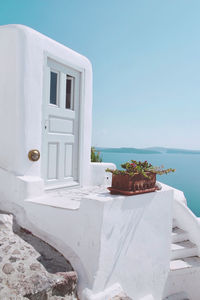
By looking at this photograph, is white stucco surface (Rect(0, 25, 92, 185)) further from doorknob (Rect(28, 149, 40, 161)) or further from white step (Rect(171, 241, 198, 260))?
white step (Rect(171, 241, 198, 260))

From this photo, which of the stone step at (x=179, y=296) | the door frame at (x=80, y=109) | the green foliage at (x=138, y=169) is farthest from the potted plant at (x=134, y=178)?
the stone step at (x=179, y=296)

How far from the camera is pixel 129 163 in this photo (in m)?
3.63

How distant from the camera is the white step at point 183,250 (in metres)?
4.80

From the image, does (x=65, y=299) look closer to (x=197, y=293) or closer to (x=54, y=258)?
(x=54, y=258)

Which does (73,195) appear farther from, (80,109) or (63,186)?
(80,109)

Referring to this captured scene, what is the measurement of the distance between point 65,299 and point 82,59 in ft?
15.6

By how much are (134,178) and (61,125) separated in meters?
2.39

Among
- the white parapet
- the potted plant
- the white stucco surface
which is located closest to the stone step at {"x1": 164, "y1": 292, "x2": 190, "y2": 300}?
the white parapet

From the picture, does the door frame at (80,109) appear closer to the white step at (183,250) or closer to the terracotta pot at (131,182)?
the terracotta pot at (131,182)

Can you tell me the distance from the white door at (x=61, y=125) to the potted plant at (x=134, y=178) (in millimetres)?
→ 1898

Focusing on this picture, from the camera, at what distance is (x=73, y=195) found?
480cm

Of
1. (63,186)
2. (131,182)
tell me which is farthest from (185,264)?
(63,186)

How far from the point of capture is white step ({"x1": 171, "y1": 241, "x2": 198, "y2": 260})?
480 cm

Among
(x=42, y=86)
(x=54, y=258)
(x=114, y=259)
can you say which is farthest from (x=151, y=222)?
(x=42, y=86)
